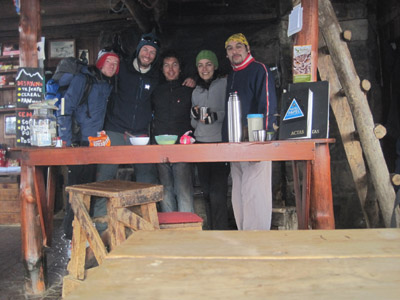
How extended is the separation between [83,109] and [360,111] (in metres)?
2.84

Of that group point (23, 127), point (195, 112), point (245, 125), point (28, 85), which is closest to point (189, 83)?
point (195, 112)

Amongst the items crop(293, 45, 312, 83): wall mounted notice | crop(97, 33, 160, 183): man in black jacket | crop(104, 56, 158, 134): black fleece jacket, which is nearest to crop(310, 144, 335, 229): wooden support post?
crop(293, 45, 312, 83): wall mounted notice

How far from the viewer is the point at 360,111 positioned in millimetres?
3371

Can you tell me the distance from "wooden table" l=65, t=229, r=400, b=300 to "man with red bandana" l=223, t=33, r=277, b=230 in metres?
1.97

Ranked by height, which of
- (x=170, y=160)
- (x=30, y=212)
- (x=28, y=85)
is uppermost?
(x=28, y=85)

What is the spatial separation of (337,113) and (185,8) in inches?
114

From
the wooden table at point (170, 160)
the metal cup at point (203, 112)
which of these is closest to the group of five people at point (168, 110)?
the metal cup at point (203, 112)

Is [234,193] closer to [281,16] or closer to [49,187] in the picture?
[49,187]

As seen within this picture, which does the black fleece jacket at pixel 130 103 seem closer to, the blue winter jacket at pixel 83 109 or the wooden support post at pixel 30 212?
the blue winter jacket at pixel 83 109

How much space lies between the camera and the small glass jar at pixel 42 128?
9.51 ft

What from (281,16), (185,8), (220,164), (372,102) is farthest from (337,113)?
(185,8)

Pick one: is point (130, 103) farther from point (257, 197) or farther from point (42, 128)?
point (257, 197)

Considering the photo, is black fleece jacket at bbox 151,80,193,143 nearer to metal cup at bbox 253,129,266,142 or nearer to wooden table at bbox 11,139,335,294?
wooden table at bbox 11,139,335,294

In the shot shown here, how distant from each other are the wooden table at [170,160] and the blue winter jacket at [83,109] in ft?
2.51
